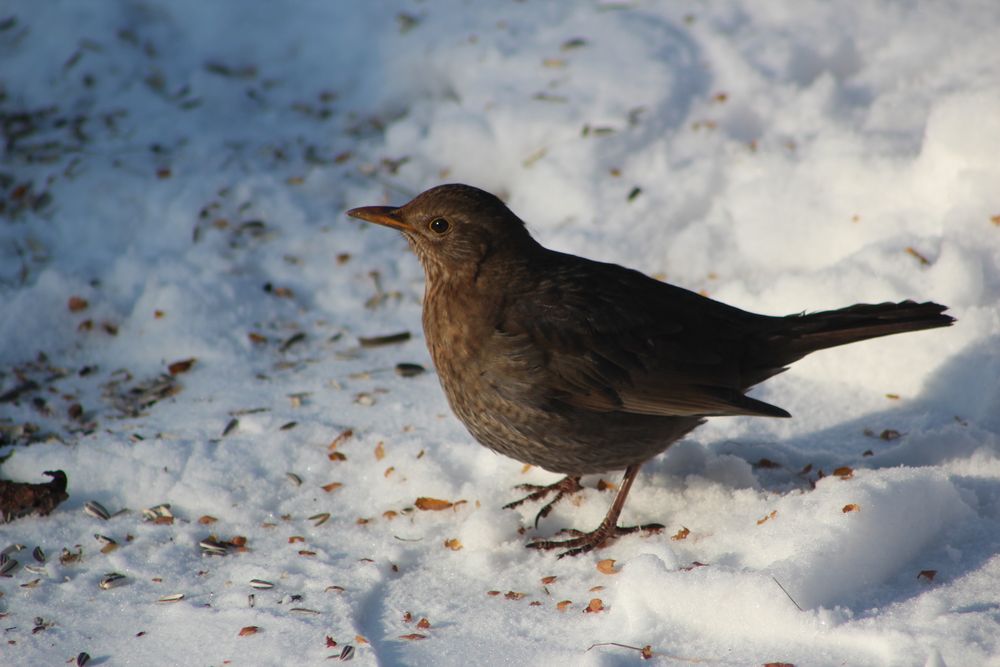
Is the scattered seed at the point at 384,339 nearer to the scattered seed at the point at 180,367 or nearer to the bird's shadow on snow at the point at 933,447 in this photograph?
the scattered seed at the point at 180,367

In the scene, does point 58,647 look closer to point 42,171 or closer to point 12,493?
point 12,493

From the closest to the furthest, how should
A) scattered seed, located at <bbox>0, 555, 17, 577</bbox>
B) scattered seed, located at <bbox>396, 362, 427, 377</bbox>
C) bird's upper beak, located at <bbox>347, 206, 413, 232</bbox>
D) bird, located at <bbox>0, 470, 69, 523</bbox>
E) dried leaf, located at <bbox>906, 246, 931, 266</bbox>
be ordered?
scattered seed, located at <bbox>0, 555, 17, 577</bbox>, bird, located at <bbox>0, 470, 69, 523</bbox>, bird's upper beak, located at <bbox>347, 206, 413, 232</bbox>, dried leaf, located at <bbox>906, 246, 931, 266</bbox>, scattered seed, located at <bbox>396, 362, 427, 377</bbox>

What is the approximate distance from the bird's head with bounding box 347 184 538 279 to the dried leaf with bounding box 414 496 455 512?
0.89 m

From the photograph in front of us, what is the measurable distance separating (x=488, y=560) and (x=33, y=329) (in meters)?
2.89

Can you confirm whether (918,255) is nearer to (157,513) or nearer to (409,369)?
(409,369)

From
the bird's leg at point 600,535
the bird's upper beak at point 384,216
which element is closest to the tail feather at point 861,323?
the bird's leg at point 600,535

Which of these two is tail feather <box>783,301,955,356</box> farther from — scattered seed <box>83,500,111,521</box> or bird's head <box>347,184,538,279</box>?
scattered seed <box>83,500,111,521</box>

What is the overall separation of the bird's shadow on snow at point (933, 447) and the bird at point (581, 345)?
0.40m

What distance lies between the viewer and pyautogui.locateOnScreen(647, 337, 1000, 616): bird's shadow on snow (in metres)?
3.88

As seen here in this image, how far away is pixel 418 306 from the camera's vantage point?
582 cm

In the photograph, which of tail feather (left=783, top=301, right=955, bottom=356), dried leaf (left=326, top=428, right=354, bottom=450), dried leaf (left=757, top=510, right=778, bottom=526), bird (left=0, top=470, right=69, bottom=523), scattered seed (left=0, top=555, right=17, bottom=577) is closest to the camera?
dried leaf (left=757, top=510, right=778, bottom=526)

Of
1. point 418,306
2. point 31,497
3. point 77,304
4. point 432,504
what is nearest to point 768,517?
point 432,504

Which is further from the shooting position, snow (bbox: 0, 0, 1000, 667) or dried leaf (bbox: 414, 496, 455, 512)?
dried leaf (bbox: 414, 496, 455, 512)

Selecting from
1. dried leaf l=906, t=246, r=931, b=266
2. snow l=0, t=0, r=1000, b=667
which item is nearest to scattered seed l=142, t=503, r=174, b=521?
snow l=0, t=0, r=1000, b=667
